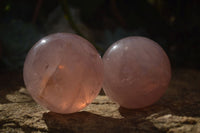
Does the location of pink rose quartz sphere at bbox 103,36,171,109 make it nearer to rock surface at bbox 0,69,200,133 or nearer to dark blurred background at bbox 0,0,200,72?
rock surface at bbox 0,69,200,133

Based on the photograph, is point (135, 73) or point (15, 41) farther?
point (15, 41)

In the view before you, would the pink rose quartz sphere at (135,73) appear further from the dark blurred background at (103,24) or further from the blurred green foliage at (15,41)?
the blurred green foliage at (15,41)

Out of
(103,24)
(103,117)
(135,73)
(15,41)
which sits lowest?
(103,117)

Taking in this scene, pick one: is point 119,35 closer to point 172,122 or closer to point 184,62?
point 184,62

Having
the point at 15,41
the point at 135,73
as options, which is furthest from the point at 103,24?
the point at 135,73

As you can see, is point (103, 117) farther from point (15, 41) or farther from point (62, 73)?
point (15, 41)

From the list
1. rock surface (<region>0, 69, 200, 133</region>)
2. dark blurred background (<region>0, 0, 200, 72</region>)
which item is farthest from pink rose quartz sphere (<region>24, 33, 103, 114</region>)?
dark blurred background (<region>0, 0, 200, 72</region>)
